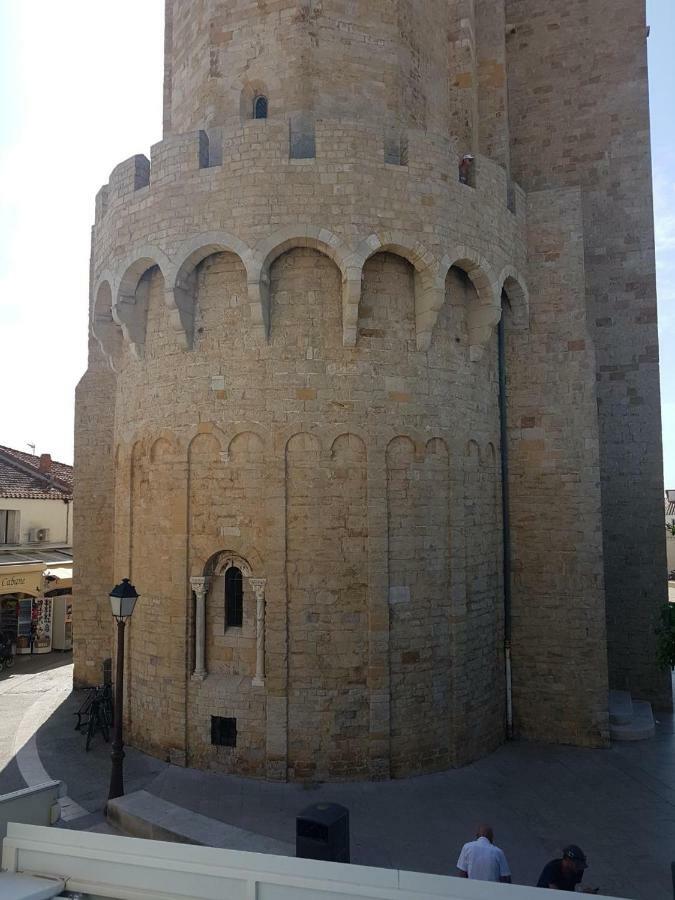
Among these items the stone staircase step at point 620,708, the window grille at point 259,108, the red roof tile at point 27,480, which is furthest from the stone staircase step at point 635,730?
the red roof tile at point 27,480

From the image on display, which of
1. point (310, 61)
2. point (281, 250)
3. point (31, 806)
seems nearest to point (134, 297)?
point (281, 250)

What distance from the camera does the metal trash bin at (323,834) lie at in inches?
262

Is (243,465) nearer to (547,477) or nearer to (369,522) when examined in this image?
(369,522)

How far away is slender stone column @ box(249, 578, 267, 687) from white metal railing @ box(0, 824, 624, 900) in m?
6.35

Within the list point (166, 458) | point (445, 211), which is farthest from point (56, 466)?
point (445, 211)

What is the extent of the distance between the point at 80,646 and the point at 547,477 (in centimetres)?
1132

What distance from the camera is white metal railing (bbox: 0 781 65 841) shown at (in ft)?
14.9

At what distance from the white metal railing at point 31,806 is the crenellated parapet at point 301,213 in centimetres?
722

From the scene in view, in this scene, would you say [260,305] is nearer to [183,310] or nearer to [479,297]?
[183,310]

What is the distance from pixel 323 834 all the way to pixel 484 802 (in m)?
3.78

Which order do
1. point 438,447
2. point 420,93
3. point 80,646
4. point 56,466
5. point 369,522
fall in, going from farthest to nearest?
point 56,466 → point 80,646 → point 420,93 → point 438,447 → point 369,522

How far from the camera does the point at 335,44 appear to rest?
11.3 metres

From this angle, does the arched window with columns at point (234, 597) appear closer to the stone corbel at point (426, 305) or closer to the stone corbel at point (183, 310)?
the stone corbel at point (183, 310)

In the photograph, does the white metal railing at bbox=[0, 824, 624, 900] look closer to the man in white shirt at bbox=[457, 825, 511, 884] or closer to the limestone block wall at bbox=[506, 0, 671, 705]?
the man in white shirt at bbox=[457, 825, 511, 884]
